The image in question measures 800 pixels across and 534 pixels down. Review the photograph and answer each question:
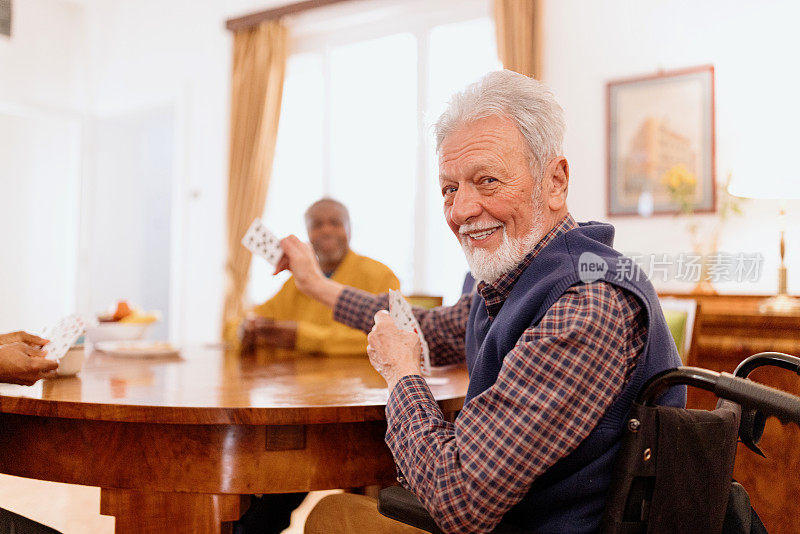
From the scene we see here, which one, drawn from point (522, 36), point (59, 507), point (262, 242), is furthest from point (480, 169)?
point (522, 36)

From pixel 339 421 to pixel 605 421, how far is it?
1.58 feet

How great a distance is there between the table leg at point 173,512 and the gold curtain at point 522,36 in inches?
131

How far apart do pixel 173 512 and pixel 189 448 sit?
12 centimetres

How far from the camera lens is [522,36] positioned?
4.05 metres

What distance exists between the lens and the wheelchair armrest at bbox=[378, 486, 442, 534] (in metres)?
1.04

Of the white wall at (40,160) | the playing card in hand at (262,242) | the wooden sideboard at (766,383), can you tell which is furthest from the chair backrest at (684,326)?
the white wall at (40,160)

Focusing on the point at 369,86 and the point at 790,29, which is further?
the point at 369,86

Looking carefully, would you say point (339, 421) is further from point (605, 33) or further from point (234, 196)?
point (234, 196)

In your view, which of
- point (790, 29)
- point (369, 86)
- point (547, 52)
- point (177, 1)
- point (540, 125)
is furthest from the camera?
point (177, 1)

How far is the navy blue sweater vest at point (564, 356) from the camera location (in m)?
1.01

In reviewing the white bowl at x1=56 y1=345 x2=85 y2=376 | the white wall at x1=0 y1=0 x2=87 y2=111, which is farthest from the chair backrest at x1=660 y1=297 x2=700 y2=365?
the white wall at x1=0 y1=0 x2=87 y2=111

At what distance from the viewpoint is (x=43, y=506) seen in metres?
2.38

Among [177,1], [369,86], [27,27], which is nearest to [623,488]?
[369,86]

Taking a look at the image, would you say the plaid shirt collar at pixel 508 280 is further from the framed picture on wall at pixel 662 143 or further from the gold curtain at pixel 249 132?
the gold curtain at pixel 249 132
